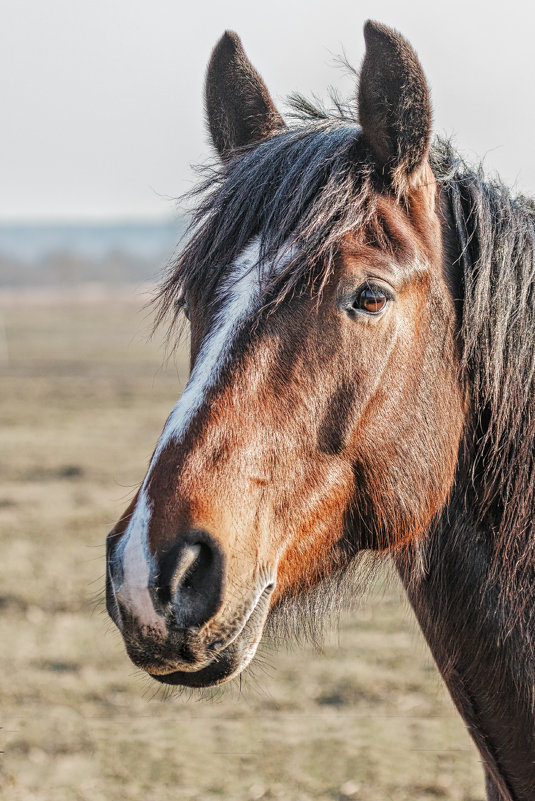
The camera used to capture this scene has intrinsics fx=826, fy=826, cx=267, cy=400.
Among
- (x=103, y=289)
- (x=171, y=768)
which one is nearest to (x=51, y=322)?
(x=171, y=768)

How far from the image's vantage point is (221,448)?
227 cm

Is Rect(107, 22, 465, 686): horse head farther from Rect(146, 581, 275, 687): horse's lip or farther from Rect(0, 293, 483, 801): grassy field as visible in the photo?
Rect(0, 293, 483, 801): grassy field

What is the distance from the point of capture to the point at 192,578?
7.06 ft

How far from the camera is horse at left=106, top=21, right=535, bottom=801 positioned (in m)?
2.22

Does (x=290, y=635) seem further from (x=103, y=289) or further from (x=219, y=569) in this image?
(x=103, y=289)

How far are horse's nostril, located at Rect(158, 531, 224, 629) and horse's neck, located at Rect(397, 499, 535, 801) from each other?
87cm

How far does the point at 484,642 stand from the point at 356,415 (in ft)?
2.92

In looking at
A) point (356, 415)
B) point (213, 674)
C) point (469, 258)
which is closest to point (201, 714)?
point (213, 674)

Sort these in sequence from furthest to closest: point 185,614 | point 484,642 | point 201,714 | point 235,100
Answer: point 201,714 < point 235,100 < point 484,642 < point 185,614

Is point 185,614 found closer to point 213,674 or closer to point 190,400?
point 213,674

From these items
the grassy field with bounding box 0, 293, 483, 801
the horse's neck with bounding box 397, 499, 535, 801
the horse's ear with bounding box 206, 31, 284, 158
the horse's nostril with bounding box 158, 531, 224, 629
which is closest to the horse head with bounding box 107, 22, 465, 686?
the horse's nostril with bounding box 158, 531, 224, 629

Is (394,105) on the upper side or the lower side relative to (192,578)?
upper

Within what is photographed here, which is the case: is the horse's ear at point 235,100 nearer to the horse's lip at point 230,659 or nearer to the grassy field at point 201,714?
the grassy field at point 201,714

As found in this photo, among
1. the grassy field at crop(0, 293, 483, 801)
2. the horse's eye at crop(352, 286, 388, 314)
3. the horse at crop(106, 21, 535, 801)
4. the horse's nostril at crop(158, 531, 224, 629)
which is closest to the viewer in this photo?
the horse's nostril at crop(158, 531, 224, 629)
